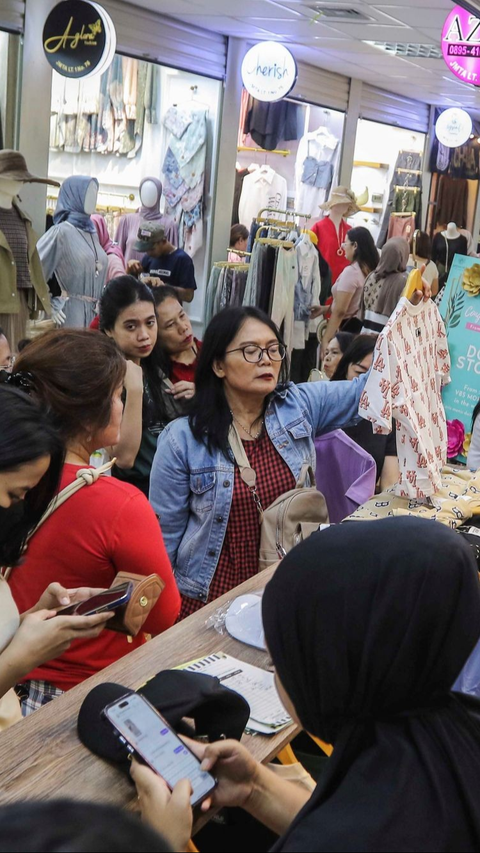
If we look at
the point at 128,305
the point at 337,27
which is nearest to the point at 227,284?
the point at 337,27

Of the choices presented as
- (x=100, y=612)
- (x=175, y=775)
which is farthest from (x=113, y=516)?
(x=175, y=775)

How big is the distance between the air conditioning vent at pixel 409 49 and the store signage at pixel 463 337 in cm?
516

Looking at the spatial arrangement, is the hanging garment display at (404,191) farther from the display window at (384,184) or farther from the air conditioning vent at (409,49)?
the air conditioning vent at (409,49)

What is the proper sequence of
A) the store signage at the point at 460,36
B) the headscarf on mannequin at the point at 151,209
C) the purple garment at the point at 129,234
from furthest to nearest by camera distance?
the headscarf on mannequin at the point at 151,209, the purple garment at the point at 129,234, the store signage at the point at 460,36

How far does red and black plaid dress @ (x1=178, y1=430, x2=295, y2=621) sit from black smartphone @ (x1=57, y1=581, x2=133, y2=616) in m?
0.97

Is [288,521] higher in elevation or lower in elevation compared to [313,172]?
lower

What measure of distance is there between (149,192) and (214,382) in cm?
609

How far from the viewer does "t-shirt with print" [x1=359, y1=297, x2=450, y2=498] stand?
3004 mm

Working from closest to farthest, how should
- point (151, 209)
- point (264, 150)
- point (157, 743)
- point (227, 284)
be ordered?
point (157, 743), point (227, 284), point (151, 209), point (264, 150)

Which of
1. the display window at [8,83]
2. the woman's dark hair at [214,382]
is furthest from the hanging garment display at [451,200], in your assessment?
the woman's dark hair at [214,382]

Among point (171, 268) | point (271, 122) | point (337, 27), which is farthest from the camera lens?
point (271, 122)

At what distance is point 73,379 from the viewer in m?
2.40

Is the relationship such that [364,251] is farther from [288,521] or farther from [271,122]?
[288,521]

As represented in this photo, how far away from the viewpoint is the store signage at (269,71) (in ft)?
27.8
